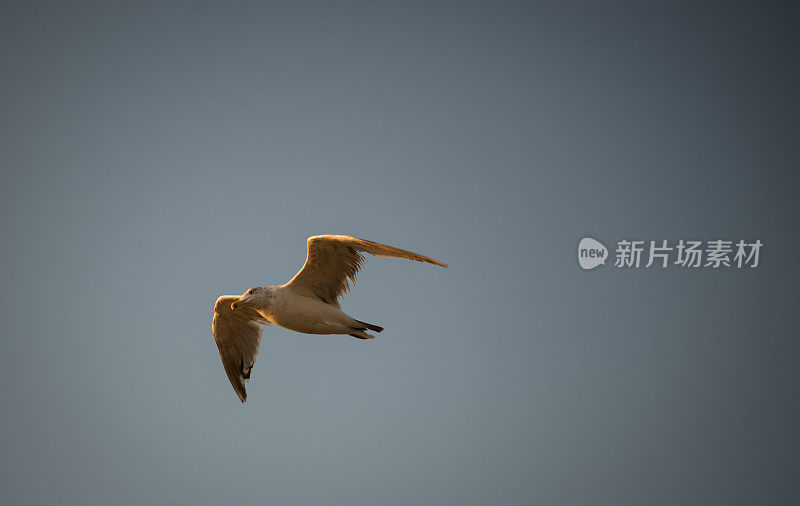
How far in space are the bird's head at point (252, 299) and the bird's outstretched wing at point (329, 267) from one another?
11.0 inches

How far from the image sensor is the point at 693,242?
14.3 meters

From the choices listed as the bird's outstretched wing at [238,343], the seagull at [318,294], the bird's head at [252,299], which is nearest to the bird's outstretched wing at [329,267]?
the seagull at [318,294]

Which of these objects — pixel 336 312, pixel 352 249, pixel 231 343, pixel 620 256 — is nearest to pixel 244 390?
pixel 231 343

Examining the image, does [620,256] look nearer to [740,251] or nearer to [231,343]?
[740,251]

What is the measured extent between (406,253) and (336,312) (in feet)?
4.18

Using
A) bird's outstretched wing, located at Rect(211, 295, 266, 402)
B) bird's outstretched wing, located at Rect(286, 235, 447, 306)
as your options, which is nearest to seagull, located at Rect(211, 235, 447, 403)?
bird's outstretched wing, located at Rect(286, 235, 447, 306)

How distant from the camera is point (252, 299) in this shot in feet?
21.8

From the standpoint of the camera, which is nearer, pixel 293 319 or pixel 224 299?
pixel 293 319

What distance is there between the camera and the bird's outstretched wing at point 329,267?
6504mm

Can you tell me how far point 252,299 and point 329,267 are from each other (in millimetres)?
787

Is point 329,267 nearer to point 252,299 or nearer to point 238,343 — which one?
point 252,299

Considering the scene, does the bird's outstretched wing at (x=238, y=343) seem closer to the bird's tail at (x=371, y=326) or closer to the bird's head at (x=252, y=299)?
the bird's head at (x=252, y=299)

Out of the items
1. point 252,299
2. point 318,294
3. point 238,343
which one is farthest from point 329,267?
point 238,343

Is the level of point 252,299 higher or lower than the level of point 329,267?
lower
